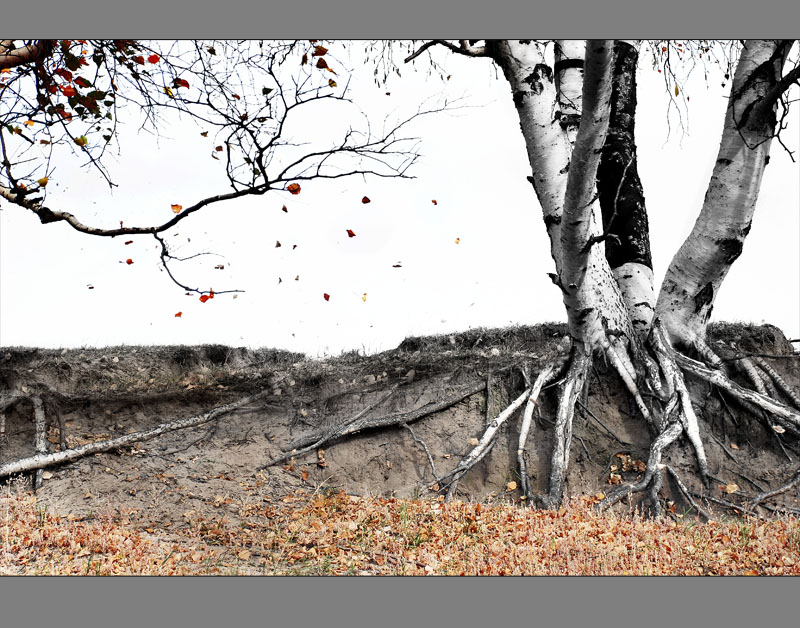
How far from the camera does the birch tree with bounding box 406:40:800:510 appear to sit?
478cm

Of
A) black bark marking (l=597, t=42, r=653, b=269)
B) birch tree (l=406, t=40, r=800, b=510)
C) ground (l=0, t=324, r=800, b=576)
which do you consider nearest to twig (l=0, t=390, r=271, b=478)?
ground (l=0, t=324, r=800, b=576)

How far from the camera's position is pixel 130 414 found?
5660 mm

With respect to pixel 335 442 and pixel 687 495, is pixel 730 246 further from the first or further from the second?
pixel 335 442

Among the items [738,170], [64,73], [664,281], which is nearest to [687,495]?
[664,281]

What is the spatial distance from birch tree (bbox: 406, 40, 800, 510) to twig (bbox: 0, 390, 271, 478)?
221 cm

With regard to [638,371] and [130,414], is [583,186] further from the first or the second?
[130,414]

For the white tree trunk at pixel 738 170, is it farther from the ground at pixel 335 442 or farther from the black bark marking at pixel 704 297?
the ground at pixel 335 442

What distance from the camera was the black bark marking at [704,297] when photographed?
17.1 ft

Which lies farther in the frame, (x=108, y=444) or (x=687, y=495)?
(x=108, y=444)

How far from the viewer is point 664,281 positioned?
5.35 m

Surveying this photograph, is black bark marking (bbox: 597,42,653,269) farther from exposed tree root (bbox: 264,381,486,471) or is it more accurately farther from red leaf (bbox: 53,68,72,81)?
red leaf (bbox: 53,68,72,81)

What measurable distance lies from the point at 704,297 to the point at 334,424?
3.28 metres

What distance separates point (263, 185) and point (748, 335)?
185 inches

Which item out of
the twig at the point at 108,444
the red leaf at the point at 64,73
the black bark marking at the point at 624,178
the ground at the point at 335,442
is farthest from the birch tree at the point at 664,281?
the red leaf at the point at 64,73
